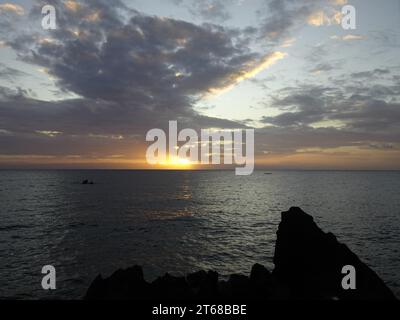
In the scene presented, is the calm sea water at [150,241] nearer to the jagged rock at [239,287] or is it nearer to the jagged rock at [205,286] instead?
the jagged rock at [205,286]

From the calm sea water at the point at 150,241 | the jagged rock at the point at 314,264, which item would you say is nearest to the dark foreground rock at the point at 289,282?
the jagged rock at the point at 314,264

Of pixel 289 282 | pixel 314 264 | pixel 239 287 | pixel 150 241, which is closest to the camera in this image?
pixel 239 287

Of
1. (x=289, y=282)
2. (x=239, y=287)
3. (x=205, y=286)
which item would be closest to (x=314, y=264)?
(x=289, y=282)

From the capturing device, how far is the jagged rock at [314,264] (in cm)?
1630

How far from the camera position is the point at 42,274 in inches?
1045

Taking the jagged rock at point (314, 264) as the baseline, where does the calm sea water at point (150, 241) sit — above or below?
below

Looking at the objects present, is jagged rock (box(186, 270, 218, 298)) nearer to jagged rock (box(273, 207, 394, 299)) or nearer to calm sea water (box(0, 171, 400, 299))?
jagged rock (box(273, 207, 394, 299))

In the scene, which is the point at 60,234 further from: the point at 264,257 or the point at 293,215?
the point at 293,215

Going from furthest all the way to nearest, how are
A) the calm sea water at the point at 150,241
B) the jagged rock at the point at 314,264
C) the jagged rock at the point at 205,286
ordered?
the calm sea water at the point at 150,241 < the jagged rock at the point at 205,286 < the jagged rock at the point at 314,264

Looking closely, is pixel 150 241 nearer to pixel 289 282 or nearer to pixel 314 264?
pixel 289 282

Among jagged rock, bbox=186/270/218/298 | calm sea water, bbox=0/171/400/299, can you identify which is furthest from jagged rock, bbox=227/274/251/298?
calm sea water, bbox=0/171/400/299

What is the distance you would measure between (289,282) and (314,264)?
223 cm

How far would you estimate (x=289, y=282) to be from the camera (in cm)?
1920
